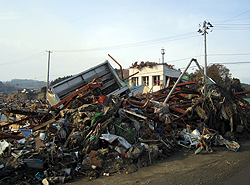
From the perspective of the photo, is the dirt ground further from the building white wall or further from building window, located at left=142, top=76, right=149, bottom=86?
building window, located at left=142, top=76, right=149, bottom=86

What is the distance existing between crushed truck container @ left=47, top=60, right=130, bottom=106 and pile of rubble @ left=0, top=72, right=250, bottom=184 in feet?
2.52

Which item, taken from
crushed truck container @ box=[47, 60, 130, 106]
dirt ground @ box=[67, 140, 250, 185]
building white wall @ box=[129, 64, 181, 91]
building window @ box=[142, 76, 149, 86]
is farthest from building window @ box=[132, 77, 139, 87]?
dirt ground @ box=[67, 140, 250, 185]

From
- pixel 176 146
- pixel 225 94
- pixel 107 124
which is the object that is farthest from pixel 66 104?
pixel 225 94

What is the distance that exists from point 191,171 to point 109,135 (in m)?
2.31

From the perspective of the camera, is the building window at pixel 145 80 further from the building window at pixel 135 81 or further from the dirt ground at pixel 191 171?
the dirt ground at pixel 191 171

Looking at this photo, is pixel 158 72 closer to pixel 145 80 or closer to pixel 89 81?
pixel 145 80

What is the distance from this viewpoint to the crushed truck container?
798cm

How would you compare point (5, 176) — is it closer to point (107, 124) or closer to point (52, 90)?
point (107, 124)

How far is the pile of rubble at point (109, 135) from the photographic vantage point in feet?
13.6

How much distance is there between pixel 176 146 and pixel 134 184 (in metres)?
2.61

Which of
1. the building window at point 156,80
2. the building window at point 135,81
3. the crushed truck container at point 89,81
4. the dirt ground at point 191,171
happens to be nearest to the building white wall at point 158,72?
the building window at point 156,80

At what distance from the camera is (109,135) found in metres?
5.12

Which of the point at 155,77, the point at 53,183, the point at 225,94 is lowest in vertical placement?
the point at 53,183

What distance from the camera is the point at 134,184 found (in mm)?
3719
